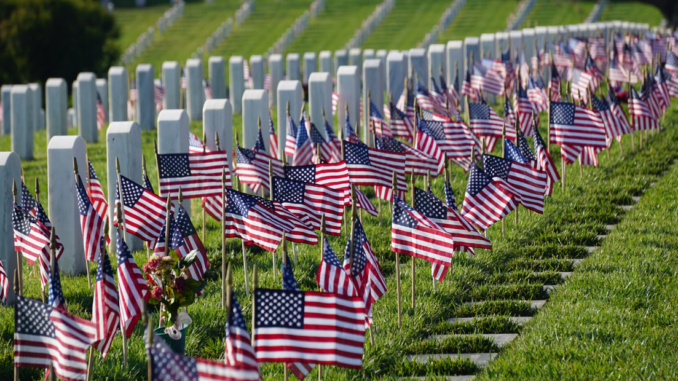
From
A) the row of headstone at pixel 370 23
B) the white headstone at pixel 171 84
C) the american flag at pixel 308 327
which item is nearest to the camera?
the american flag at pixel 308 327

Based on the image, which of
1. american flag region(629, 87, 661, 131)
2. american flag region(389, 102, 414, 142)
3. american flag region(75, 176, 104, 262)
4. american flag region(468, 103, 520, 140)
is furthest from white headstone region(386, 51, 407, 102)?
american flag region(75, 176, 104, 262)

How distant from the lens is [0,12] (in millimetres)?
33438

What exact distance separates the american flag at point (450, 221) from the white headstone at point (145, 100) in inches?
382

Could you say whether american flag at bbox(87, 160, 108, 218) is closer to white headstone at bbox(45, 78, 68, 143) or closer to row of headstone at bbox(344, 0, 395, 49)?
white headstone at bbox(45, 78, 68, 143)

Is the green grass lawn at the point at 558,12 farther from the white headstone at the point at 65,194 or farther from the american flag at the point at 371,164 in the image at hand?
the white headstone at the point at 65,194

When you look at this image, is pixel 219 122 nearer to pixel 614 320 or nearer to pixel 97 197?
pixel 97 197

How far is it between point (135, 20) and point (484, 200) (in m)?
54.4

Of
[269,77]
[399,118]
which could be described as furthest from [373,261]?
[269,77]

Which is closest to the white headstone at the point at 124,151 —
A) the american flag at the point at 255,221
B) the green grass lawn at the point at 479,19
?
→ the american flag at the point at 255,221

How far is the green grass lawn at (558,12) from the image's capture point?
47094 millimetres

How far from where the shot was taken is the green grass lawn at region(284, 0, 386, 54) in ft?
154

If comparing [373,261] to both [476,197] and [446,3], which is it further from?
[446,3]

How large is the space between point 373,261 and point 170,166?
279cm

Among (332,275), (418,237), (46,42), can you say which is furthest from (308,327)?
(46,42)
